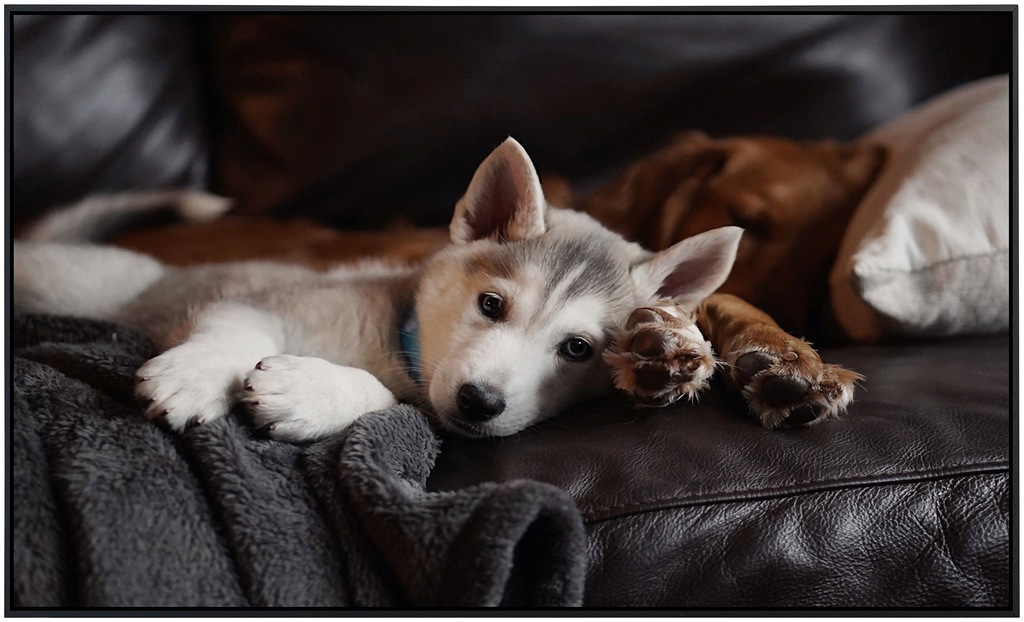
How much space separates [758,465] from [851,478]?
101mm

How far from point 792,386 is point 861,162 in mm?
856

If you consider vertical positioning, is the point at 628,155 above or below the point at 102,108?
below

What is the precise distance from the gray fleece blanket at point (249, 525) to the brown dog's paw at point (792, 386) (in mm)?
330

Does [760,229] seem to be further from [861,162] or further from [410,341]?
[410,341]

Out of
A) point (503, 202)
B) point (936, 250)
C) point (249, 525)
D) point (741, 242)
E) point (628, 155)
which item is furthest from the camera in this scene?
point (628, 155)

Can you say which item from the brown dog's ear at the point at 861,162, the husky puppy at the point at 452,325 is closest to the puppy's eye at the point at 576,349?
the husky puppy at the point at 452,325

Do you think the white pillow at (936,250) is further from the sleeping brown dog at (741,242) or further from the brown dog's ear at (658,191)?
the brown dog's ear at (658,191)

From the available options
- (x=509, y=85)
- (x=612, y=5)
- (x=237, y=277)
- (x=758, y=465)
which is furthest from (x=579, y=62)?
(x=758, y=465)

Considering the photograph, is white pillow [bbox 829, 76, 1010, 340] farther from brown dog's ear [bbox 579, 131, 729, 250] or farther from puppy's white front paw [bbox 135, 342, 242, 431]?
puppy's white front paw [bbox 135, 342, 242, 431]

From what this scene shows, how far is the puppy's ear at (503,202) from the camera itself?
3.29ft

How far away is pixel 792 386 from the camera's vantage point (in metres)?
0.94

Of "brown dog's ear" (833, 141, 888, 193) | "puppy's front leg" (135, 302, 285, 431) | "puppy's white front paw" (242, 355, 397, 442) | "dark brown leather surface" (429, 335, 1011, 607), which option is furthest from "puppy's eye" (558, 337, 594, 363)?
"brown dog's ear" (833, 141, 888, 193)

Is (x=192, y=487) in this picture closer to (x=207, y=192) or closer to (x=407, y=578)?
(x=407, y=578)

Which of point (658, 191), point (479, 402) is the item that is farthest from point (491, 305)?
point (658, 191)
